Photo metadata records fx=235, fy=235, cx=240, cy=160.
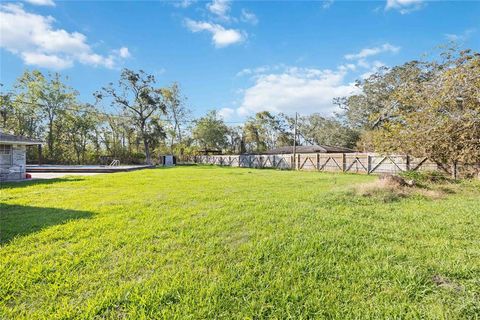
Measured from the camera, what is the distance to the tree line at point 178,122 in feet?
25.9

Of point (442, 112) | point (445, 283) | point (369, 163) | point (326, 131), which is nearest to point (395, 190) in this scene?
point (442, 112)

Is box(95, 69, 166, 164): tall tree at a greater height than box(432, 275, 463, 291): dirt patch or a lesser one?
greater

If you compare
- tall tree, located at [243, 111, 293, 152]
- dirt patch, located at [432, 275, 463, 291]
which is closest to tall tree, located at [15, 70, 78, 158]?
tall tree, located at [243, 111, 293, 152]

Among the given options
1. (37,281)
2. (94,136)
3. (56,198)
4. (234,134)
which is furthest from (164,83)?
(37,281)

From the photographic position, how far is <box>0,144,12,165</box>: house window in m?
10.7

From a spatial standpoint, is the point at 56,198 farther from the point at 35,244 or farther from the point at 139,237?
the point at 139,237

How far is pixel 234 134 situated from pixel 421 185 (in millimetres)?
37941

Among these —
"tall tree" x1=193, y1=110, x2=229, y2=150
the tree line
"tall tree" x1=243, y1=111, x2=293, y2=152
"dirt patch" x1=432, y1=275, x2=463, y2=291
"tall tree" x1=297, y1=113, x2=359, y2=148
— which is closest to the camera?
"dirt patch" x1=432, y1=275, x2=463, y2=291

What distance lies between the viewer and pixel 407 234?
134 inches

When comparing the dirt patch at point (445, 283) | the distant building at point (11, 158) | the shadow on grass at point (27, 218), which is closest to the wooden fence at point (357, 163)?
the dirt patch at point (445, 283)

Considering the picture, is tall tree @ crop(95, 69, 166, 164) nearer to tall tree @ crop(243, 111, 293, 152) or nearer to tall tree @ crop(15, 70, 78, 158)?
tall tree @ crop(15, 70, 78, 158)

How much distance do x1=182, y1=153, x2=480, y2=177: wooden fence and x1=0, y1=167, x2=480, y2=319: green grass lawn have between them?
8.45 metres

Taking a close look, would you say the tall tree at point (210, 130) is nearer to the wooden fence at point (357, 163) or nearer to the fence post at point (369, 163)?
the wooden fence at point (357, 163)

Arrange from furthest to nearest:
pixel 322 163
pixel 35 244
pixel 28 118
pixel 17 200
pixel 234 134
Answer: pixel 234 134 → pixel 28 118 → pixel 322 163 → pixel 17 200 → pixel 35 244
